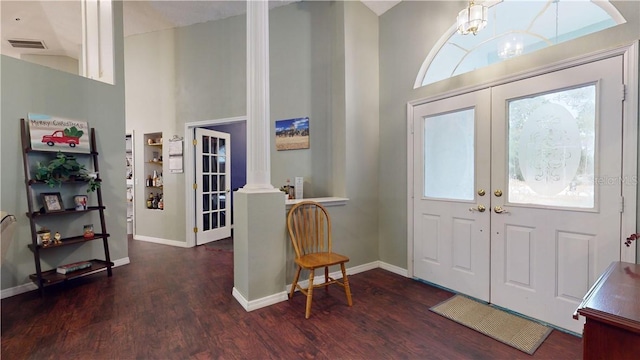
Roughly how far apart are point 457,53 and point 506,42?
438 mm

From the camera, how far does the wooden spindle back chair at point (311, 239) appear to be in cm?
244

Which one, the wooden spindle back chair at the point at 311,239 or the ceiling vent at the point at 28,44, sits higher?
the ceiling vent at the point at 28,44

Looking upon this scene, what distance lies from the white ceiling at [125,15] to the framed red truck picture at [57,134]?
2.10m

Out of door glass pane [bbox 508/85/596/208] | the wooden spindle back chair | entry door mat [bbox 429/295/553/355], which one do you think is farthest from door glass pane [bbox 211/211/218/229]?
door glass pane [bbox 508/85/596/208]

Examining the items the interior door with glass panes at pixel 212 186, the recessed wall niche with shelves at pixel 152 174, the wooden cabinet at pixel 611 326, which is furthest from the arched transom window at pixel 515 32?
the recessed wall niche with shelves at pixel 152 174

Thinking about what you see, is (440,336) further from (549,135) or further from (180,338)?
(180,338)

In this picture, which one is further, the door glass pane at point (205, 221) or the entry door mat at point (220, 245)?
the door glass pane at point (205, 221)

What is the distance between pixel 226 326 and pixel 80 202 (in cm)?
236

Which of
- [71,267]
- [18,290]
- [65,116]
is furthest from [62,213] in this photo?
[65,116]

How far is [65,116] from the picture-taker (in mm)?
3014

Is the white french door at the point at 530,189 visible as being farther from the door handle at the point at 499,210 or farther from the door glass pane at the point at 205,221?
the door glass pane at the point at 205,221

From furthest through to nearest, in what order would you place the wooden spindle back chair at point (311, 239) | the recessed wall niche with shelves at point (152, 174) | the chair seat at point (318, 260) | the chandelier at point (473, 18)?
the recessed wall niche with shelves at point (152, 174) < the wooden spindle back chair at point (311, 239) < the chair seat at point (318, 260) < the chandelier at point (473, 18)

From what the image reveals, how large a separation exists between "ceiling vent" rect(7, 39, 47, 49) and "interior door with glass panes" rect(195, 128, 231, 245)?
11.7ft

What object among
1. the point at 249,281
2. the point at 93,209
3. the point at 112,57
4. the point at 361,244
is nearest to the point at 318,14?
the point at 112,57
